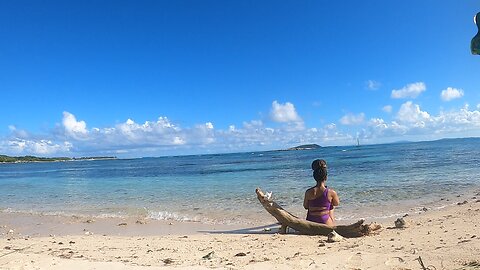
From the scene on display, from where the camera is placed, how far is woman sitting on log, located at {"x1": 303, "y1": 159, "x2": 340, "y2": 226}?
8.75 meters

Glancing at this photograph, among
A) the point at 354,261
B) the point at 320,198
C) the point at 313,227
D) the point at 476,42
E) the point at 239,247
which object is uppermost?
the point at 476,42

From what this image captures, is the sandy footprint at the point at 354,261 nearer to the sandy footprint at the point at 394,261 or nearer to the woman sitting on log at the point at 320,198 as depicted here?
the sandy footprint at the point at 394,261

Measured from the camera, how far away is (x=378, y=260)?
5777mm

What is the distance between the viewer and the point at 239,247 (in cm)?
776

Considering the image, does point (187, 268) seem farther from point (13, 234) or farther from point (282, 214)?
point (13, 234)

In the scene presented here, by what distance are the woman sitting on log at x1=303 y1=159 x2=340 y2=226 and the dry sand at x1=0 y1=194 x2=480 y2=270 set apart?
0.64 metres

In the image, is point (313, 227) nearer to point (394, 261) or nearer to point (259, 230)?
point (259, 230)

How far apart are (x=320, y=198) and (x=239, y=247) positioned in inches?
92.6

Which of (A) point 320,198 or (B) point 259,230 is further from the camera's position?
(B) point 259,230

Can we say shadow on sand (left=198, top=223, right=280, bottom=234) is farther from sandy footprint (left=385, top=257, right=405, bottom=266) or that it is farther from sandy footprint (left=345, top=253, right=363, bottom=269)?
sandy footprint (left=385, top=257, right=405, bottom=266)

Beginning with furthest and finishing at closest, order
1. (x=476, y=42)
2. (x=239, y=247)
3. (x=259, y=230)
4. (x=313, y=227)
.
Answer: (x=259, y=230), (x=313, y=227), (x=239, y=247), (x=476, y=42)

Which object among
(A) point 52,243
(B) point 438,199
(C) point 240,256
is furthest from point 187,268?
(B) point 438,199

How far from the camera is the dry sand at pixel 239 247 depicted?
5.82m

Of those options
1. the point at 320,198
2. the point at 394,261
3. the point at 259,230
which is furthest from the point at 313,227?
the point at 394,261
